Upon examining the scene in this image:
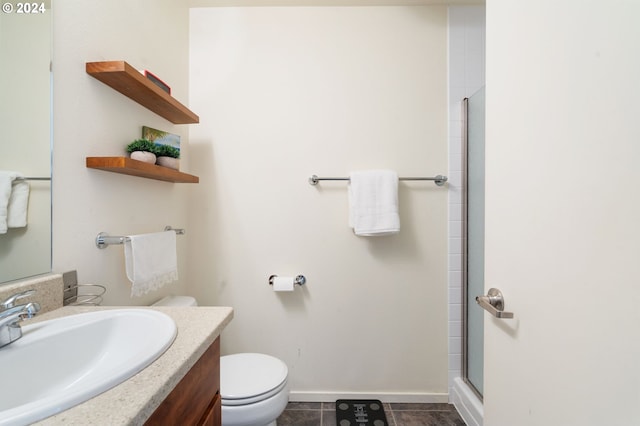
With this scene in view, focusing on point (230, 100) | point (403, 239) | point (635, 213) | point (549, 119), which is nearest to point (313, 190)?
point (403, 239)

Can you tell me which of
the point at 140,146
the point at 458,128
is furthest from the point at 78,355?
the point at 458,128

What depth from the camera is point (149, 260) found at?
0.99m

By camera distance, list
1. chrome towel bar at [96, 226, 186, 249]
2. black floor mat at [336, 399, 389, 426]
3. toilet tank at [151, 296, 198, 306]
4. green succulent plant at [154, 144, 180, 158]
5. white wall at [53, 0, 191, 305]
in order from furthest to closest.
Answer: black floor mat at [336, 399, 389, 426] < toilet tank at [151, 296, 198, 306] < green succulent plant at [154, 144, 180, 158] < chrome towel bar at [96, 226, 186, 249] < white wall at [53, 0, 191, 305]

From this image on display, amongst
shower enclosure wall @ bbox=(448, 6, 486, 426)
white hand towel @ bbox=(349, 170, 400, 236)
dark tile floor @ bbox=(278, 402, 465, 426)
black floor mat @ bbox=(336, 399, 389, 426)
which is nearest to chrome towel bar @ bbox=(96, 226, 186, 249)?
white hand towel @ bbox=(349, 170, 400, 236)

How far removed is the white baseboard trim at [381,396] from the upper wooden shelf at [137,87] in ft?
5.54

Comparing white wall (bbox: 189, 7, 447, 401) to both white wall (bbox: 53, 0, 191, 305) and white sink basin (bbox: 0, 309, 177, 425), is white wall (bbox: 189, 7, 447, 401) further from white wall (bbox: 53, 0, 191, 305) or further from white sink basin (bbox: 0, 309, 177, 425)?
white sink basin (bbox: 0, 309, 177, 425)

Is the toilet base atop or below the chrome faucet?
below

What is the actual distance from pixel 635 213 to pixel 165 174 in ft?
4.37

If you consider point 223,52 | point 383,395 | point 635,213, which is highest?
point 223,52

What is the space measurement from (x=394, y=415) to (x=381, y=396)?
4.3 inches

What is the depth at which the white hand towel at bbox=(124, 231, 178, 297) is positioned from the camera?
0.93 m

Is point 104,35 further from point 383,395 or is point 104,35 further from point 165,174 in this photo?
point 383,395

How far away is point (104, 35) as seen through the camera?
929 mm

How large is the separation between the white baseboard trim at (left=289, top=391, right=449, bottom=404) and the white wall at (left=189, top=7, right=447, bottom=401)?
0.01m
